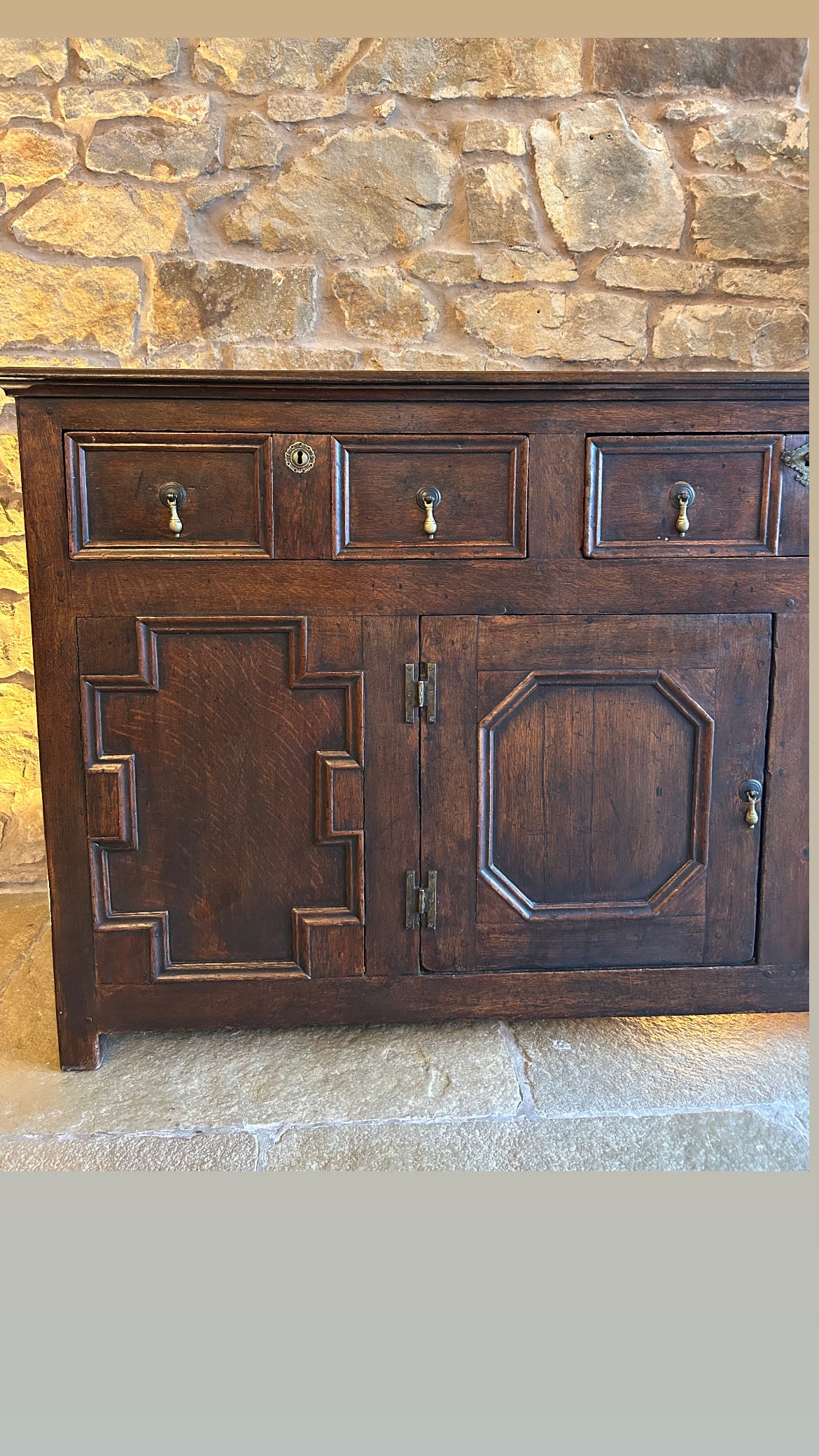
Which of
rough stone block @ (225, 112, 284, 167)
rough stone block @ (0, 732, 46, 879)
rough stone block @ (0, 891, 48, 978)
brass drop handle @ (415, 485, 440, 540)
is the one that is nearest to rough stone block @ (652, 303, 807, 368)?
rough stone block @ (225, 112, 284, 167)

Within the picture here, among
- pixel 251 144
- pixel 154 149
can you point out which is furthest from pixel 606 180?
pixel 154 149

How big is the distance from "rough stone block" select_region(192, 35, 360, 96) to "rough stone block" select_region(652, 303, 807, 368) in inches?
39.2

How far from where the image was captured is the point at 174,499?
1.49 metres

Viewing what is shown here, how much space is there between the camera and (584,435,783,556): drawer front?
1545 mm

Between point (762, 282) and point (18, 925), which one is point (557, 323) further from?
point (18, 925)

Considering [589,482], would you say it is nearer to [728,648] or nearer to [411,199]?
[728,648]

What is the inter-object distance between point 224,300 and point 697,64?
1.28m

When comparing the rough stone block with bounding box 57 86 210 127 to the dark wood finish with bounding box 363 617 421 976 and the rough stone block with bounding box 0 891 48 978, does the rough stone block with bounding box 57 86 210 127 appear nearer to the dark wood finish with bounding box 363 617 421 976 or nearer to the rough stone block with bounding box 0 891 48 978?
the dark wood finish with bounding box 363 617 421 976

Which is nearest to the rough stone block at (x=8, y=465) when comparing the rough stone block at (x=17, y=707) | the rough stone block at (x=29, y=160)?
the rough stone block at (x=17, y=707)

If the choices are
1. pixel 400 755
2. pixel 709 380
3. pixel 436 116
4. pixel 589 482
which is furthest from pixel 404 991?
pixel 436 116

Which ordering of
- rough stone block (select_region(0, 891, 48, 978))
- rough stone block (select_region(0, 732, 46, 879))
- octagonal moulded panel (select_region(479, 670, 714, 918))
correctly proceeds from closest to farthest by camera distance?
1. octagonal moulded panel (select_region(479, 670, 714, 918))
2. rough stone block (select_region(0, 891, 48, 978))
3. rough stone block (select_region(0, 732, 46, 879))

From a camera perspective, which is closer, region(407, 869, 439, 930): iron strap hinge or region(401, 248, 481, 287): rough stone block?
region(407, 869, 439, 930): iron strap hinge

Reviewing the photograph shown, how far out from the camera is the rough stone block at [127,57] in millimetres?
2125

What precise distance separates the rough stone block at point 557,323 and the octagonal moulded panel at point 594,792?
1132mm
